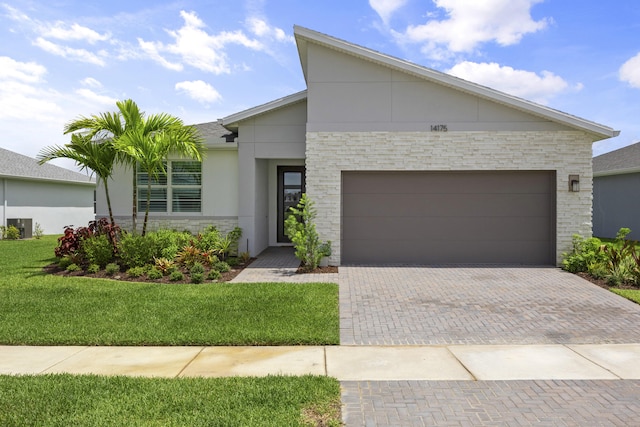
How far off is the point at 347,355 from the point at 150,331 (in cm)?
298

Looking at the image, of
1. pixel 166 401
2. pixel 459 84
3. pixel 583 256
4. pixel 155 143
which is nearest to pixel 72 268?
pixel 155 143

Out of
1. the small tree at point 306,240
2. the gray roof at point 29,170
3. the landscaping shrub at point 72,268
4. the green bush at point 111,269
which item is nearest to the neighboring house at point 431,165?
the small tree at point 306,240

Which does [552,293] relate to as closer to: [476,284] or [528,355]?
[476,284]

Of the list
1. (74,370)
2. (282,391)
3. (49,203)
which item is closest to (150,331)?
(74,370)

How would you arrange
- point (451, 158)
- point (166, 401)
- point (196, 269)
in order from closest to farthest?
point (166, 401) < point (196, 269) < point (451, 158)

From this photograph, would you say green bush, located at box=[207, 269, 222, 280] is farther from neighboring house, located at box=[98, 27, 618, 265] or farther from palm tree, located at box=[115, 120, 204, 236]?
neighboring house, located at box=[98, 27, 618, 265]

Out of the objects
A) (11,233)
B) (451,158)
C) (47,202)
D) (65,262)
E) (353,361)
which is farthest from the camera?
(47,202)

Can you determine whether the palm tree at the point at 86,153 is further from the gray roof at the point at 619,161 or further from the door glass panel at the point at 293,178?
the gray roof at the point at 619,161

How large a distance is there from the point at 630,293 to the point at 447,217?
473cm

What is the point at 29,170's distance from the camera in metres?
24.9

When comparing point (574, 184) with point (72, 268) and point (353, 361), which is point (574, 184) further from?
point (72, 268)

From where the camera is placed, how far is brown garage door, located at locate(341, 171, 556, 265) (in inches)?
488

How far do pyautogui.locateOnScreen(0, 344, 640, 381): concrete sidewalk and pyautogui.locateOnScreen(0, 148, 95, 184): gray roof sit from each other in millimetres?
21372

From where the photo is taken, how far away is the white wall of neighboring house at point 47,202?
76.4 feet
